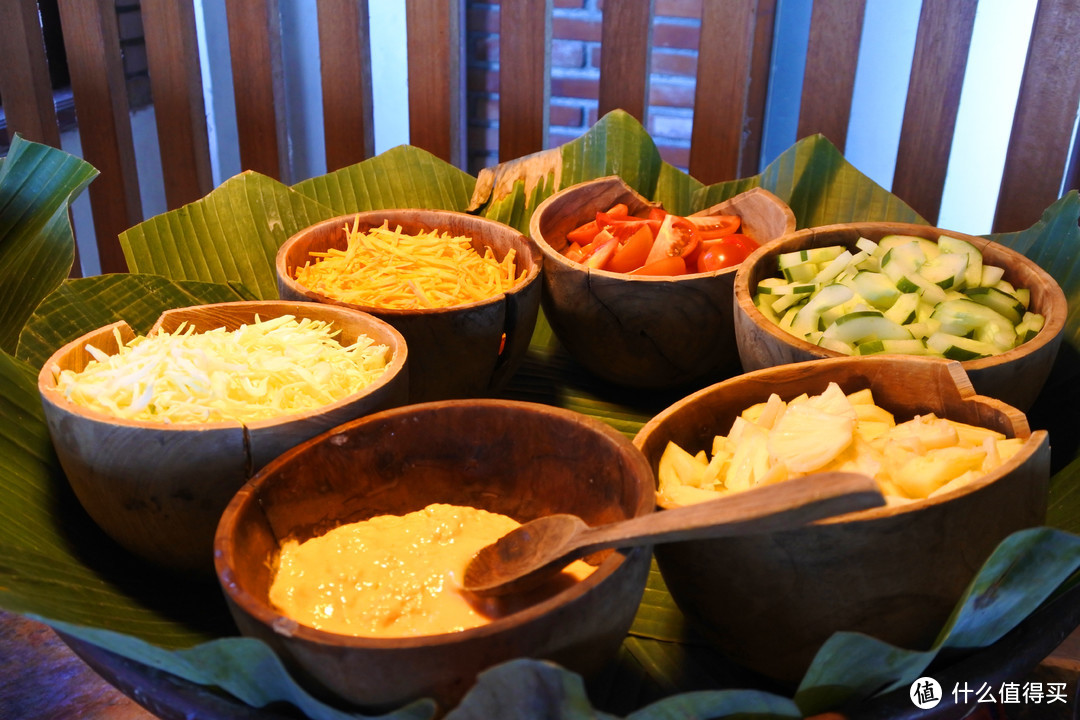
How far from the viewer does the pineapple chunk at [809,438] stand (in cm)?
95

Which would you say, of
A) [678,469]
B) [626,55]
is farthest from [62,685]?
[626,55]

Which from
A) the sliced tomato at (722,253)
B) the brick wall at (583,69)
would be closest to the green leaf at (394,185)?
the sliced tomato at (722,253)

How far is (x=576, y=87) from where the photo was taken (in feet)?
11.5

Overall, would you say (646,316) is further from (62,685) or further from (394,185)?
(62,685)

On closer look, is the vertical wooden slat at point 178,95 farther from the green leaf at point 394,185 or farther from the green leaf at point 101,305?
the green leaf at point 101,305

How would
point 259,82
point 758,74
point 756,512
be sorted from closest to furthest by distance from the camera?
point 756,512, point 259,82, point 758,74

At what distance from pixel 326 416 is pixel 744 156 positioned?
253cm

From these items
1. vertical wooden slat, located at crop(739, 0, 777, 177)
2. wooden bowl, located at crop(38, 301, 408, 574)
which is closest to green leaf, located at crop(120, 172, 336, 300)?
wooden bowl, located at crop(38, 301, 408, 574)

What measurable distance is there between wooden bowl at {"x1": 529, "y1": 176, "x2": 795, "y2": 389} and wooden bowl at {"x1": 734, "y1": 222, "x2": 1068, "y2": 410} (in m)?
0.08

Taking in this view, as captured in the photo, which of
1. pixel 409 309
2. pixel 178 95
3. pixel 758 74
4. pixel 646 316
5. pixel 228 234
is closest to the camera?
pixel 409 309

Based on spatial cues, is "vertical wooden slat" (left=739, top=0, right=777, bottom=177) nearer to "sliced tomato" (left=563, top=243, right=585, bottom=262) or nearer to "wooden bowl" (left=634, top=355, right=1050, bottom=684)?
"sliced tomato" (left=563, top=243, right=585, bottom=262)

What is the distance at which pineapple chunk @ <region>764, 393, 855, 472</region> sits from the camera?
0.95 meters

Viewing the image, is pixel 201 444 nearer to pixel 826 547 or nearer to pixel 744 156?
pixel 826 547

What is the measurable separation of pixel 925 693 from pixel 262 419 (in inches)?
29.1
